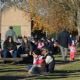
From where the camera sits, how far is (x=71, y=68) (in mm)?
22266

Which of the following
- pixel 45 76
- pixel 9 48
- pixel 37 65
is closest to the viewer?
pixel 45 76

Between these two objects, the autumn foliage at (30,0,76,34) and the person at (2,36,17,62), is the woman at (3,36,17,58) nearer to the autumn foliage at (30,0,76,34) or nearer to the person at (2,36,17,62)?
the person at (2,36,17,62)

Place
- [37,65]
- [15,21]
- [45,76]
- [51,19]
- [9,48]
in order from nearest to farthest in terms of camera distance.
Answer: [45,76] → [37,65] → [9,48] → [51,19] → [15,21]

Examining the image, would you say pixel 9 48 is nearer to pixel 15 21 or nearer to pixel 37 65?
pixel 37 65

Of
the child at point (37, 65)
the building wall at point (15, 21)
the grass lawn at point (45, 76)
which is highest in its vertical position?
the building wall at point (15, 21)

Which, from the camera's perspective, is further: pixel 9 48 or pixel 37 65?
pixel 9 48

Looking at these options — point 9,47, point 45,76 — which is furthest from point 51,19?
point 45,76

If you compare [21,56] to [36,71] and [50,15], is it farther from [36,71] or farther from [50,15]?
[50,15]

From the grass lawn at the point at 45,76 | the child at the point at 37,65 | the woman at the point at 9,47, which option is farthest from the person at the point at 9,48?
the child at the point at 37,65

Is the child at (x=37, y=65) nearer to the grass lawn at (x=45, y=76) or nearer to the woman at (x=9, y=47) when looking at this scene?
the grass lawn at (x=45, y=76)

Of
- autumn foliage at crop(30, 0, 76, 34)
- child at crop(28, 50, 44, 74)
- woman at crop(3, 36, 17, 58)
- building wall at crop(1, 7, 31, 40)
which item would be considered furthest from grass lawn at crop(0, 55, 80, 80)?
building wall at crop(1, 7, 31, 40)

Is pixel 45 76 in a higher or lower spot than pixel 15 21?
lower

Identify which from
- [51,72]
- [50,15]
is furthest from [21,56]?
[50,15]

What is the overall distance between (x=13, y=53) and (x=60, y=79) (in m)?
8.84
